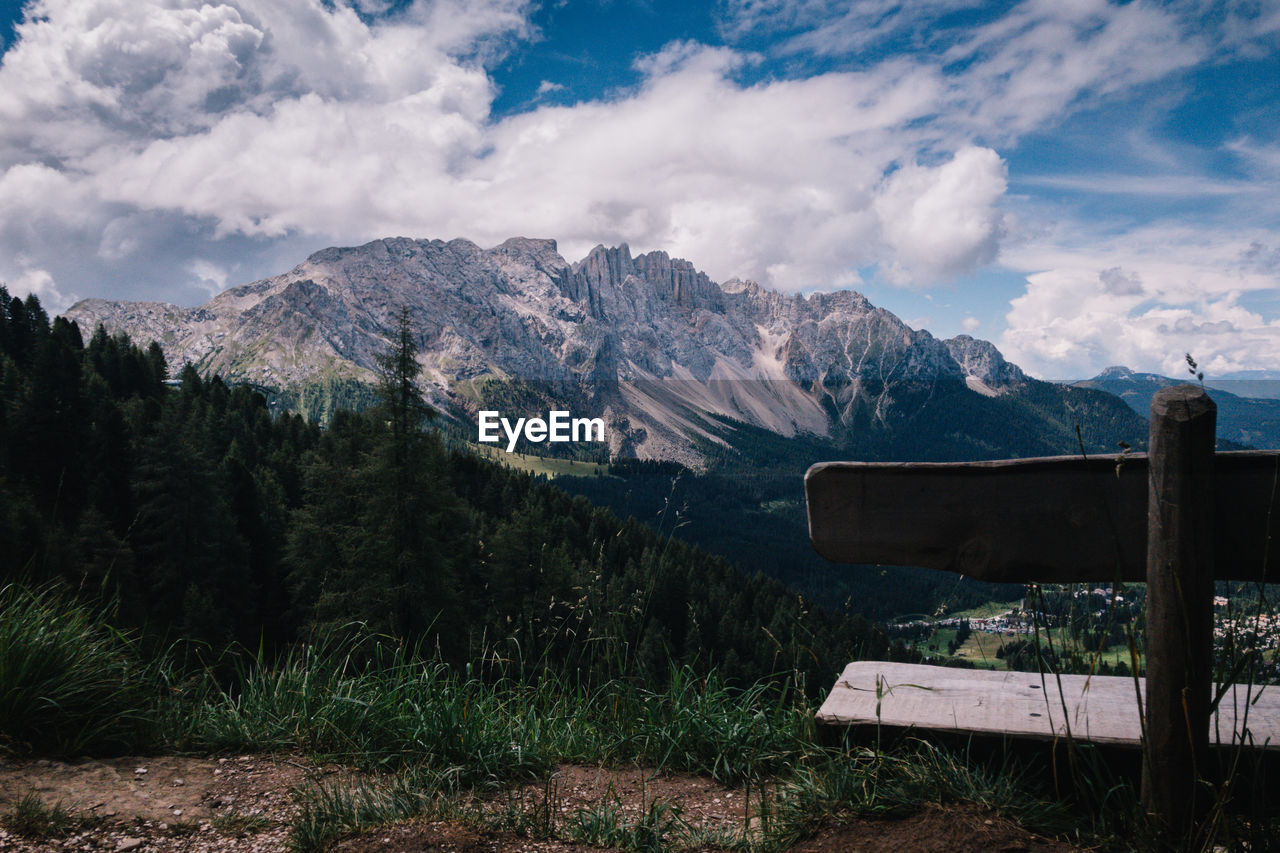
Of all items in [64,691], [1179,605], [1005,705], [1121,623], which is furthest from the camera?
[64,691]

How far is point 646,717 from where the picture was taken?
3.80 meters

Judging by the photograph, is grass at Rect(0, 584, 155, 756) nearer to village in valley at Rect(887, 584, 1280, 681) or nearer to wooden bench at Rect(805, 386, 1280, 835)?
wooden bench at Rect(805, 386, 1280, 835)

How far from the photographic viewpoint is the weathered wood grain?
2256 millimetres

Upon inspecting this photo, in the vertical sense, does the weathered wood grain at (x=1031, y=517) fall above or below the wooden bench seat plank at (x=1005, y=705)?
above

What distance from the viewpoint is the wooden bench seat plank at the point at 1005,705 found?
8.79ft

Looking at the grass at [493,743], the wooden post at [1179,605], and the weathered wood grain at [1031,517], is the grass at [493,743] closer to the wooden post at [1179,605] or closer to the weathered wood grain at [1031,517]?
the wooden post at [1179,605]

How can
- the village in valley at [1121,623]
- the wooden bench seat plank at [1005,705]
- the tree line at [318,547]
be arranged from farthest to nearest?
the tree line at [318,547] → the wooden bench seat plank at [1005,705] → the village in valley at [1121,623]

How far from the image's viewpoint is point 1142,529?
2.33m

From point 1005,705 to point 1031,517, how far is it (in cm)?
113

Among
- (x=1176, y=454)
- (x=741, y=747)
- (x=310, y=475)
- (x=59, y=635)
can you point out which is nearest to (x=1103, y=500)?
(x=1176, y=454)

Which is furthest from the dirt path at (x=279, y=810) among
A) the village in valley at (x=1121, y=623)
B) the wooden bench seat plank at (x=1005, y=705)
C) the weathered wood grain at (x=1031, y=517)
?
the weathered wood grain at (x=1031, y=517)

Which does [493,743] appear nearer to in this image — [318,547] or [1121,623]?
[1121,623]

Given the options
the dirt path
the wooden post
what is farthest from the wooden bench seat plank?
the dirt path

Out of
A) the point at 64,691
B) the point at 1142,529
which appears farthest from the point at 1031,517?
the point at 64,691
